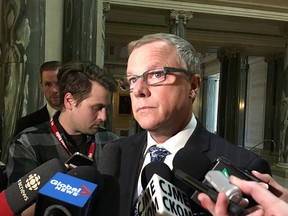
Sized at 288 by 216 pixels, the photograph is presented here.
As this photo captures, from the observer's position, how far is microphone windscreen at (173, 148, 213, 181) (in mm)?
1396

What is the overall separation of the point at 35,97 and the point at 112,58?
1502cm

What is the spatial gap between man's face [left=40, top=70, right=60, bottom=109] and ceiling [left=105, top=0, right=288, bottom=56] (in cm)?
839

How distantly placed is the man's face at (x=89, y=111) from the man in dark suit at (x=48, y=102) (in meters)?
0.51

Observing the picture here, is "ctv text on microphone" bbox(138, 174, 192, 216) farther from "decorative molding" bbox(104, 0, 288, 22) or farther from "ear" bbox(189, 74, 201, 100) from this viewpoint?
"decorative molding" bbox(104, 0, 288, 22)

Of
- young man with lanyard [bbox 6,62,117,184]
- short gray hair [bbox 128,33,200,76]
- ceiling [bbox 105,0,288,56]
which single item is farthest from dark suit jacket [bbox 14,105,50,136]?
ceiling [bbox 105,0,288,56]

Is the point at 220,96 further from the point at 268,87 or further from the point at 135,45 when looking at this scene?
the point at 135,45

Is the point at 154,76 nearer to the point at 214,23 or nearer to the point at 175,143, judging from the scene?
the point at 175,143

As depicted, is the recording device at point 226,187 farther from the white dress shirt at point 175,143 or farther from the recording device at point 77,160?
the recording device at point 77,160

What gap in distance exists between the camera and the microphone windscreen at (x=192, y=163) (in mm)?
1396

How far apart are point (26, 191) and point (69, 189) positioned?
267 mm

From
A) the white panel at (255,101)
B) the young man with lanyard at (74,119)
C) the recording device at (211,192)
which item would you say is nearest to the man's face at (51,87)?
the young man with lanyard at (74,119)

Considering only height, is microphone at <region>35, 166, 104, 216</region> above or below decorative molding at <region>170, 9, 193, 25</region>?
below

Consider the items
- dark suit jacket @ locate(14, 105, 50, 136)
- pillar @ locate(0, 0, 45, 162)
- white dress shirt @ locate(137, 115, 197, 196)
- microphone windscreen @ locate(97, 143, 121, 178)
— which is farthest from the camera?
pillar @ locate(0, 0, 45, 162)

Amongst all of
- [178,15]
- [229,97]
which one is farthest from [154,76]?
[229,97]
